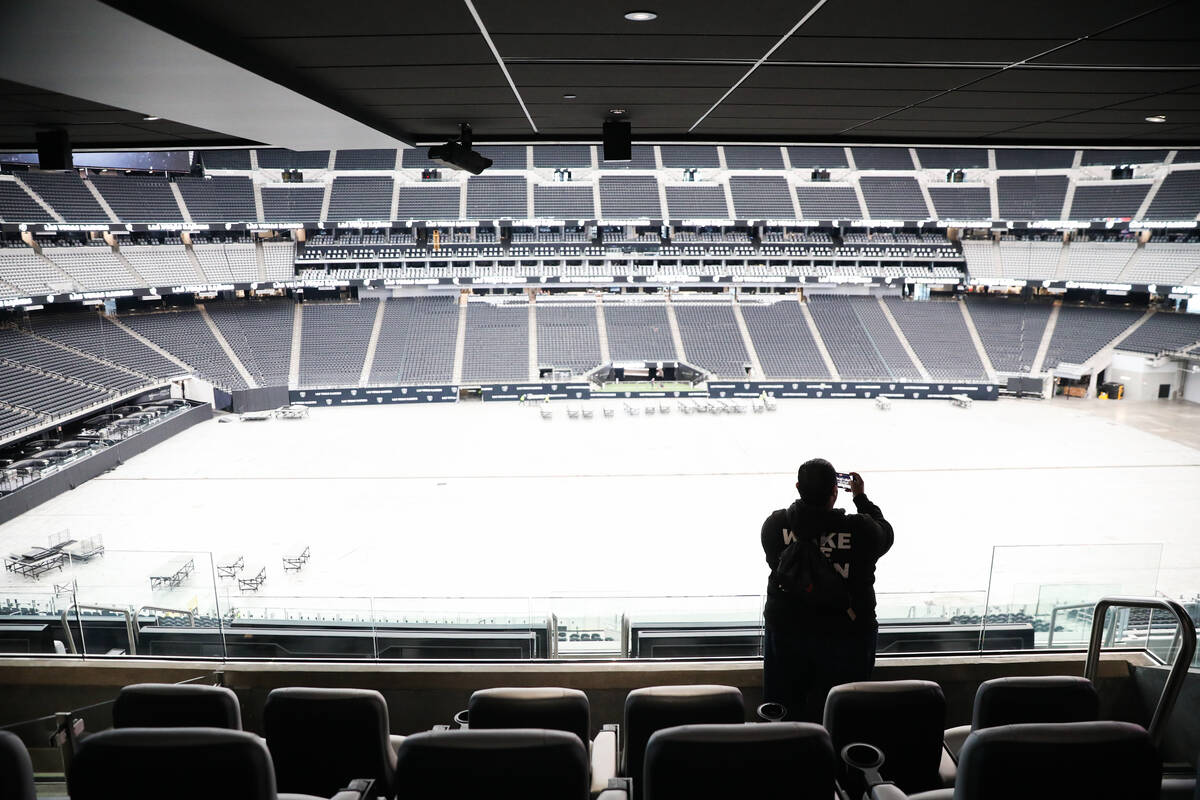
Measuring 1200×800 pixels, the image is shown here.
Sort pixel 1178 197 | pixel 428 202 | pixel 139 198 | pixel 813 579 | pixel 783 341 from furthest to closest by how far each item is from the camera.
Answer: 1. pixel 428 202
2. pixel 783 341
3. pixel 1178 197
4. pixel 139 198
5. pixel 813 579

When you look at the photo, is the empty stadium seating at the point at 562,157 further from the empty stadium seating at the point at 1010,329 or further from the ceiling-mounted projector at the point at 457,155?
the ceiling-mounted projector at the point at 457,155

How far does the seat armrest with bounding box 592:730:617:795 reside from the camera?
261 cm

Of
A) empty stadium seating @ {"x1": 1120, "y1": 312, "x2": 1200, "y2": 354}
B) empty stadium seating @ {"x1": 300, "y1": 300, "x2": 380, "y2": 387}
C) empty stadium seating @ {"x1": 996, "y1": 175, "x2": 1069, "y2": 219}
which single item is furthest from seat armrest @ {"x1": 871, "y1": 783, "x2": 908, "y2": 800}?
empty stadium seating @ {"x1": 996, "y1": 175, "x2": 1069, "y2": 219}

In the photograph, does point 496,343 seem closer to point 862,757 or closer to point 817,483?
point 817,483

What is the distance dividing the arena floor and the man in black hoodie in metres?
1.74

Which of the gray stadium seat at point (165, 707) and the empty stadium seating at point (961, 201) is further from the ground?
the empty stadium seating at point (961, 201)

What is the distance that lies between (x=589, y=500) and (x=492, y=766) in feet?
47.4

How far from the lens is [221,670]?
11.6ft

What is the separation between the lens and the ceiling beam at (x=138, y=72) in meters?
2.42

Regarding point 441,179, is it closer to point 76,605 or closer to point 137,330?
point 137,330

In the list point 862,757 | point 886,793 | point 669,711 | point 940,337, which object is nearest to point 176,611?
point 669,711

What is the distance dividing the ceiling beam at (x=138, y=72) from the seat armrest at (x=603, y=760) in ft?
10.5

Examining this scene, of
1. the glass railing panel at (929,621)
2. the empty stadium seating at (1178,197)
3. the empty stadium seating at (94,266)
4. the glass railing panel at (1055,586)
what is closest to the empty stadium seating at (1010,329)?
the empty stadium seating at (1178,197)

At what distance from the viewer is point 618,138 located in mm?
5293
